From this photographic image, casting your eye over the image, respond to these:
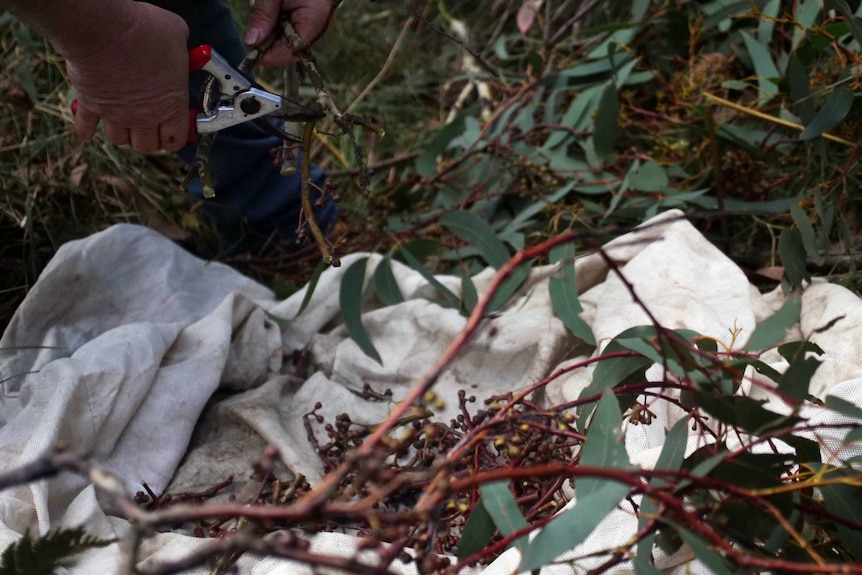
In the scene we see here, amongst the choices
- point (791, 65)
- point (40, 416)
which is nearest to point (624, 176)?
point (791, 65)

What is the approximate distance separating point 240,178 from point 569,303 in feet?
2.67

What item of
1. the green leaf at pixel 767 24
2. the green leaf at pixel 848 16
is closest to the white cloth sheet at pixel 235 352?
the green leaf at pixel 848 16

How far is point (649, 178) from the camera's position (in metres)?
1.86

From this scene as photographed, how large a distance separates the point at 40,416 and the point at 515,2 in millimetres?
2109

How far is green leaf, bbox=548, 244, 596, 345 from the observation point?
150cm

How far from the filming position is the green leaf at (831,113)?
1700 millimetres

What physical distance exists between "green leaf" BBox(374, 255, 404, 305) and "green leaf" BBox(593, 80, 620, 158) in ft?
2.07

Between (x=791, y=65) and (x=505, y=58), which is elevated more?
(x=791, y=65)

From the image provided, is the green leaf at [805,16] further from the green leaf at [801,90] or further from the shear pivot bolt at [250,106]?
the shear pivot bolt at [250,106]

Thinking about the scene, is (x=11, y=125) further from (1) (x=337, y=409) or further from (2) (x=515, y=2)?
(2) (x=515, y=2)

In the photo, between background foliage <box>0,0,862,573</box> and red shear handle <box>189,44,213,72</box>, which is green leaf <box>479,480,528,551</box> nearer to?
background foliage <box>0,0,862,573</box>

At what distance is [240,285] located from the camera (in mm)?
1807

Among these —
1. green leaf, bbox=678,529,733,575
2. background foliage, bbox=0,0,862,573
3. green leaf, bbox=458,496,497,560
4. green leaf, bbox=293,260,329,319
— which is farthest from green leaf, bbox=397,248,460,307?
green leaf, bbox=678,529,733,575

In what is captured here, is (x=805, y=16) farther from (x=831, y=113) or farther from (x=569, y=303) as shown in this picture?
(x=569, y=303)
